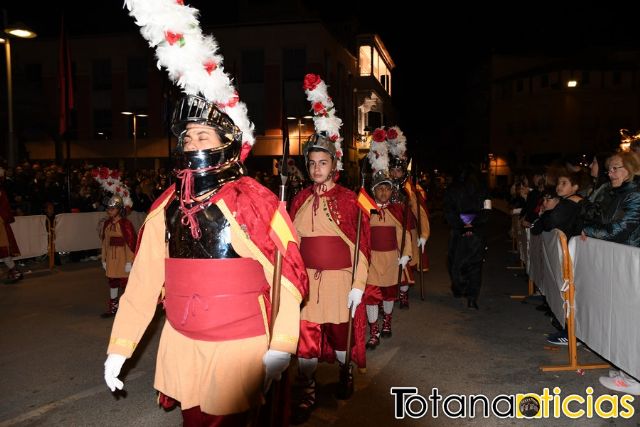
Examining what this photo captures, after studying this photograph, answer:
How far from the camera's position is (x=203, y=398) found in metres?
2.72

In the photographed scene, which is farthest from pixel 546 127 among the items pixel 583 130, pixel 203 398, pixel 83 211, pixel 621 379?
pixel 203 398

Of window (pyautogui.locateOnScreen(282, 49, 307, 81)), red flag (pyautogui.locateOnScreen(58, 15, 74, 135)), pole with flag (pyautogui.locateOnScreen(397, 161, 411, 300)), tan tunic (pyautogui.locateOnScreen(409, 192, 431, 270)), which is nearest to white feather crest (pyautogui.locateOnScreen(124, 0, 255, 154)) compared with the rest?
pole with flag (pyautogui.locateOnScreen(397, 161, 411, 300))

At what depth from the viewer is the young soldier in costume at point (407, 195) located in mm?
8547

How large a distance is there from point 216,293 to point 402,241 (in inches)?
197

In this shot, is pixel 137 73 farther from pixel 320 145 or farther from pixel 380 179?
pixel 320 145

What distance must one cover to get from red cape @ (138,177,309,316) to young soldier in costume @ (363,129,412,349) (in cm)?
341

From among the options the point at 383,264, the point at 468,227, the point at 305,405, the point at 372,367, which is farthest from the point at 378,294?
the point at 468,227

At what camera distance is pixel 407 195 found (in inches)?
335

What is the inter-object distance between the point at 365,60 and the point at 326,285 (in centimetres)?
4577

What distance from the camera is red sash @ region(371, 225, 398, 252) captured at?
6.75 meters

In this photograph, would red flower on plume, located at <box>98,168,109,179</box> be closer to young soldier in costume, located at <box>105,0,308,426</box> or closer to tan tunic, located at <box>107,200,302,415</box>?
young soldier in costume, located at <box>105,0,308,426</box>

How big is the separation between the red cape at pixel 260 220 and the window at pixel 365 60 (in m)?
45.9

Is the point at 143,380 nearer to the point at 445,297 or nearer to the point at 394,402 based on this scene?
the point at 394,402

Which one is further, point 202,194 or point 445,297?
point 445,297
